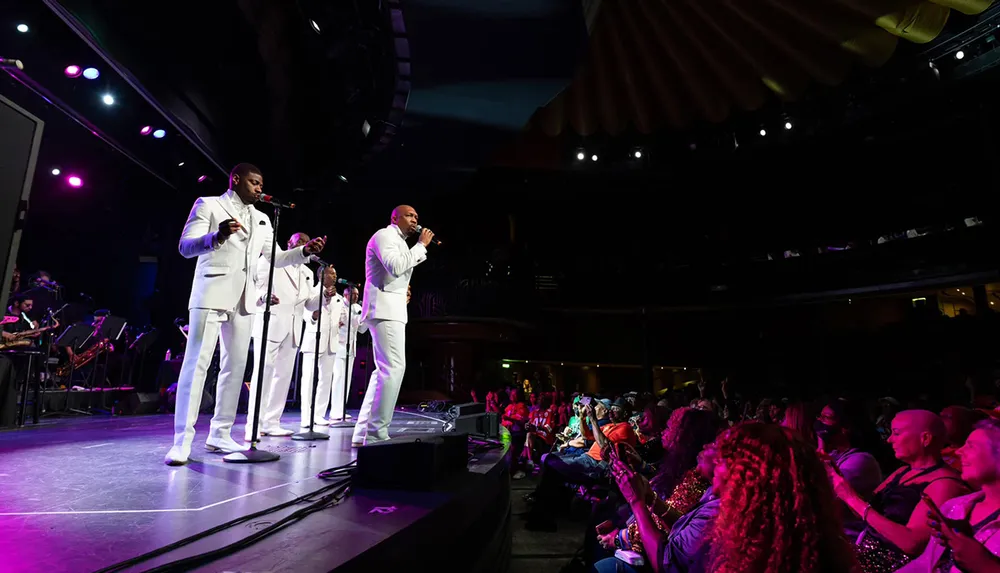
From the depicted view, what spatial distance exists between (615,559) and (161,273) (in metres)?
10.8

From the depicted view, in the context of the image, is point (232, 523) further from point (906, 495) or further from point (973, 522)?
point (906, 495)

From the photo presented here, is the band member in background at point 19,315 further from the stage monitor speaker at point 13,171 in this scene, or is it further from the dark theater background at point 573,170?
the stage monitor speaker at point 13,171

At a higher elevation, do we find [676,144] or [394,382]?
[676,144]

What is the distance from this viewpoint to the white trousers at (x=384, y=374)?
12.1 ft

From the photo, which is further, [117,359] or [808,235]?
[808,235]

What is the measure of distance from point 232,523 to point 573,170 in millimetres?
15694

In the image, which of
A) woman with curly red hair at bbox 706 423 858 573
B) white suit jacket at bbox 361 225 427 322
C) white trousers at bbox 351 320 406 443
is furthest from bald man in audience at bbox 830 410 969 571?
white suit jacket at bbox 361 225 427 322

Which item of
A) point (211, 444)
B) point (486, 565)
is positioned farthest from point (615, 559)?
point (211, 444)

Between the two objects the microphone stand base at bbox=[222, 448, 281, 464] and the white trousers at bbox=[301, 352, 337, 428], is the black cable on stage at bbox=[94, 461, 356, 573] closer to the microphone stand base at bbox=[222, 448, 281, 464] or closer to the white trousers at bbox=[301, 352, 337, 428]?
the microphone stand base at bbox=[222, 448, 281, 464]

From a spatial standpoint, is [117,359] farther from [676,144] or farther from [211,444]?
[676,144]

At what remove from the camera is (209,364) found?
125 inches

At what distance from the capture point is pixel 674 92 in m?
11.1

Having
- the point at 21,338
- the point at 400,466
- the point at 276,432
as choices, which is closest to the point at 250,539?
the point at 400,466

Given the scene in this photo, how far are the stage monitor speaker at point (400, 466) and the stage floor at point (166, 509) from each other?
0.08 m
